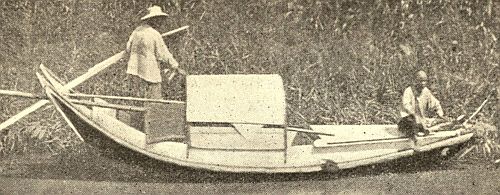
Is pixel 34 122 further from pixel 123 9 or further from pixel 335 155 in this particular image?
pixel 335 155

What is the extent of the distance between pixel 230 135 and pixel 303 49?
59 cm

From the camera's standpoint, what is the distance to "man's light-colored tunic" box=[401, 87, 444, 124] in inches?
155

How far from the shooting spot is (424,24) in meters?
3.96

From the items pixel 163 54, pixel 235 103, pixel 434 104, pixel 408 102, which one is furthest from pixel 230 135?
pixel 434 104

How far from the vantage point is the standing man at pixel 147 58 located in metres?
3.92

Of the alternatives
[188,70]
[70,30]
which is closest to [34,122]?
[70,30]

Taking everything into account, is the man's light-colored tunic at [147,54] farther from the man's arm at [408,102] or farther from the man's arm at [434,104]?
the man's arm at [434,104]

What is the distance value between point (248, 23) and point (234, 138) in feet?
1.99

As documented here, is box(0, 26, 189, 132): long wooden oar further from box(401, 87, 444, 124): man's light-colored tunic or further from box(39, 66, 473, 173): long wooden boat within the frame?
box(401, 87, 444, 124): man's light-colored tunic

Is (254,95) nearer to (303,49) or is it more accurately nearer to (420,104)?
(303,49)

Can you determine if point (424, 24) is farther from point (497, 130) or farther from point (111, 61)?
point (111, 61)

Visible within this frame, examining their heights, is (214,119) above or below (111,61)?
below

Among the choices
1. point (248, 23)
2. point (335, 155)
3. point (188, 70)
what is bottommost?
point (335, 155)

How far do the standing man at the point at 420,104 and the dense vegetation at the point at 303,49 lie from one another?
41mm
